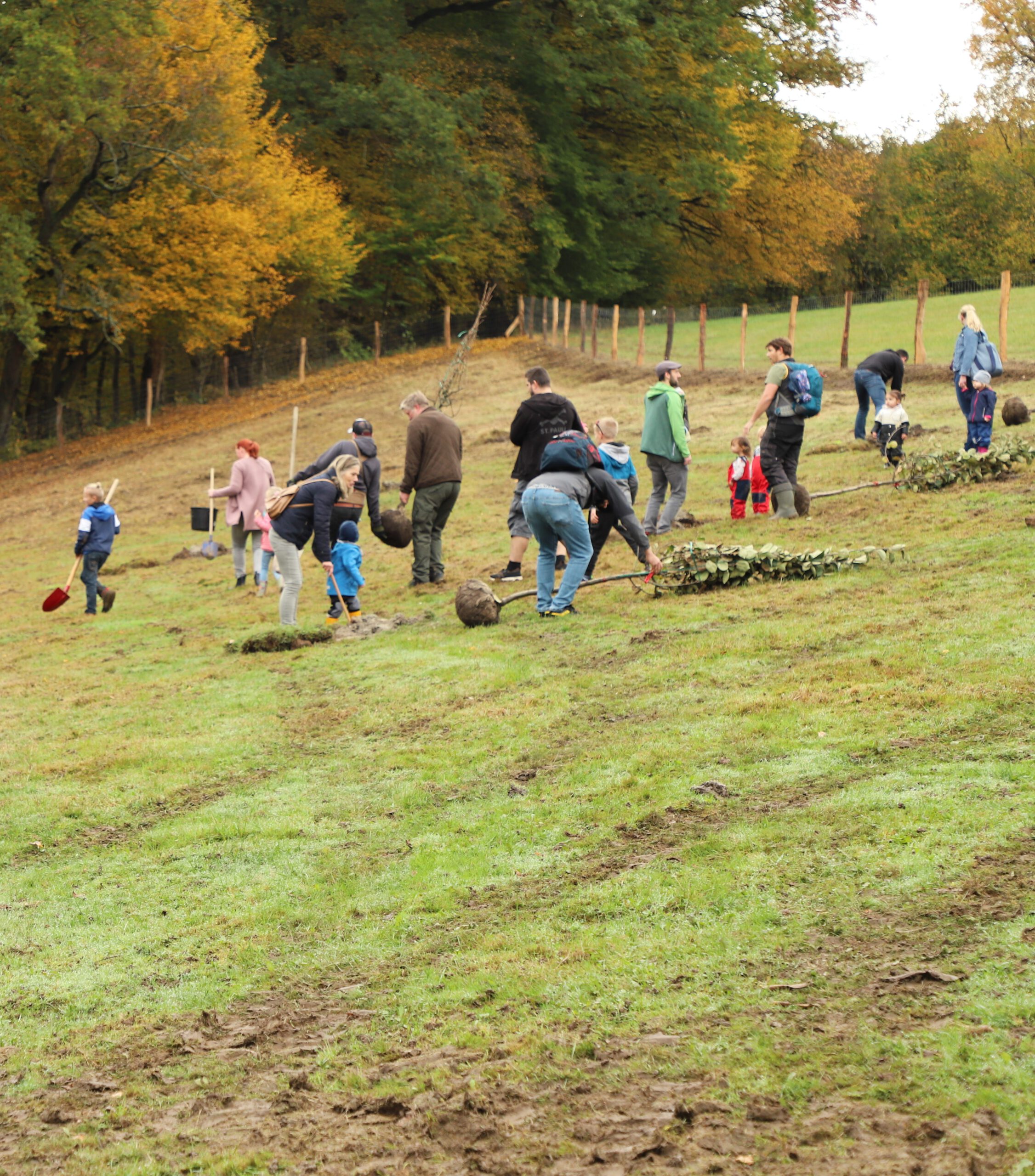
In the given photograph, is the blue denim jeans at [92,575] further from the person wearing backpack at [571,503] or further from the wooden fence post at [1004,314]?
the wooden fence post at [1004,314]

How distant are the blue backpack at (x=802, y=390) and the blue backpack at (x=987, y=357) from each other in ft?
11.3

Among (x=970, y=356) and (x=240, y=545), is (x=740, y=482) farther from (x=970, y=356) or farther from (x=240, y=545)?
(x=240, y=545)

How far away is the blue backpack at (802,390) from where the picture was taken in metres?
14.4

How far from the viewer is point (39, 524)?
94.4 ft

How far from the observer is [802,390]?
14.4 meters

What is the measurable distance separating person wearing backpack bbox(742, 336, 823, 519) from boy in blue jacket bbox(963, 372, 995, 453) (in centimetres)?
284

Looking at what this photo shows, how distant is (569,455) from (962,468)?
20.3 ft

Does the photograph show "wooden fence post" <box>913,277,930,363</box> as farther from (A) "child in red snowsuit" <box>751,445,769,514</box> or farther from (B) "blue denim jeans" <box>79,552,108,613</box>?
(B) "blue denim jeans" <box>79,552,108,613</box>

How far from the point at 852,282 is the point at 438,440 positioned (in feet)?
186

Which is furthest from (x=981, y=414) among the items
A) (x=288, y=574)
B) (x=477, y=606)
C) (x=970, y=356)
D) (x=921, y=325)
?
(x=921, y=325)

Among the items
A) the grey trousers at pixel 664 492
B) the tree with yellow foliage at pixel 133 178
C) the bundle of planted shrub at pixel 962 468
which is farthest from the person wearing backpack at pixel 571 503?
the tree with yellow foliage at pixel 133 178

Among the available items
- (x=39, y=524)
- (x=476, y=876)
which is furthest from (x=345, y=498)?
(x=39, y=524)

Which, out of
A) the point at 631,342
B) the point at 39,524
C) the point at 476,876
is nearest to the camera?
the point at 476,876

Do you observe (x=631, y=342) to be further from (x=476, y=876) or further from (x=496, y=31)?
(x=476, y=876)
